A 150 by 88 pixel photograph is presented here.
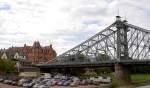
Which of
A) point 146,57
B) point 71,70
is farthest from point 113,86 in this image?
point 71,70

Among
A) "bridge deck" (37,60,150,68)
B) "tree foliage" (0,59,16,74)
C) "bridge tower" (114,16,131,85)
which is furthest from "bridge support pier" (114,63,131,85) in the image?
"tree foliage" (0,59,16,74)

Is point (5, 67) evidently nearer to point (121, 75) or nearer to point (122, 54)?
point (122, 54)

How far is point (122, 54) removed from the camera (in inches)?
6033

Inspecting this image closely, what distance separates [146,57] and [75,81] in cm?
3259

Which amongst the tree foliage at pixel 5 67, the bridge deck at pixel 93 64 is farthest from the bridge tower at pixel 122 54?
the tree foliage at pixel 5 67

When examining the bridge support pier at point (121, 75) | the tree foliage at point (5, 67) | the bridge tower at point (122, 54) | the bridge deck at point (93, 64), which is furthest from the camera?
the tree foliage at point (5, 67)

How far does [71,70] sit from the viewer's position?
180125mm

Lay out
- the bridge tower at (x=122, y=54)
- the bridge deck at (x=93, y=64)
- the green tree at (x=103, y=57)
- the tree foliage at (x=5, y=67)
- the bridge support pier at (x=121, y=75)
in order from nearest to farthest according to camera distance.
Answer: the bridge deck at (x=93, y=64)
the bridge support pier at (x=121, y=75)
the bridge tower at (x=122, y=54)
the green tree at (x=103, y=57)
the tree foliage at (x=5, y=67)

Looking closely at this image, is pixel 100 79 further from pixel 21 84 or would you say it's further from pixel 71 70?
pixel 71 70

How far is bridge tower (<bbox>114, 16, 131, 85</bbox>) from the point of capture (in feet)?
443

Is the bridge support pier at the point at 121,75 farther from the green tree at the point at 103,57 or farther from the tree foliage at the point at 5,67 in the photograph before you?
the tree foliage at the point at 5,67

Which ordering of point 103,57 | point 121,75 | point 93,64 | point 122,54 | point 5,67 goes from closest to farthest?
1. point 121,75
2. point 93,64
3. point 122,54
4. point 103,57
5. point 5,67

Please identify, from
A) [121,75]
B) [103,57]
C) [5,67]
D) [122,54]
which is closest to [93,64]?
[103,57]

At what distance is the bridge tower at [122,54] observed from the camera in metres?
135
